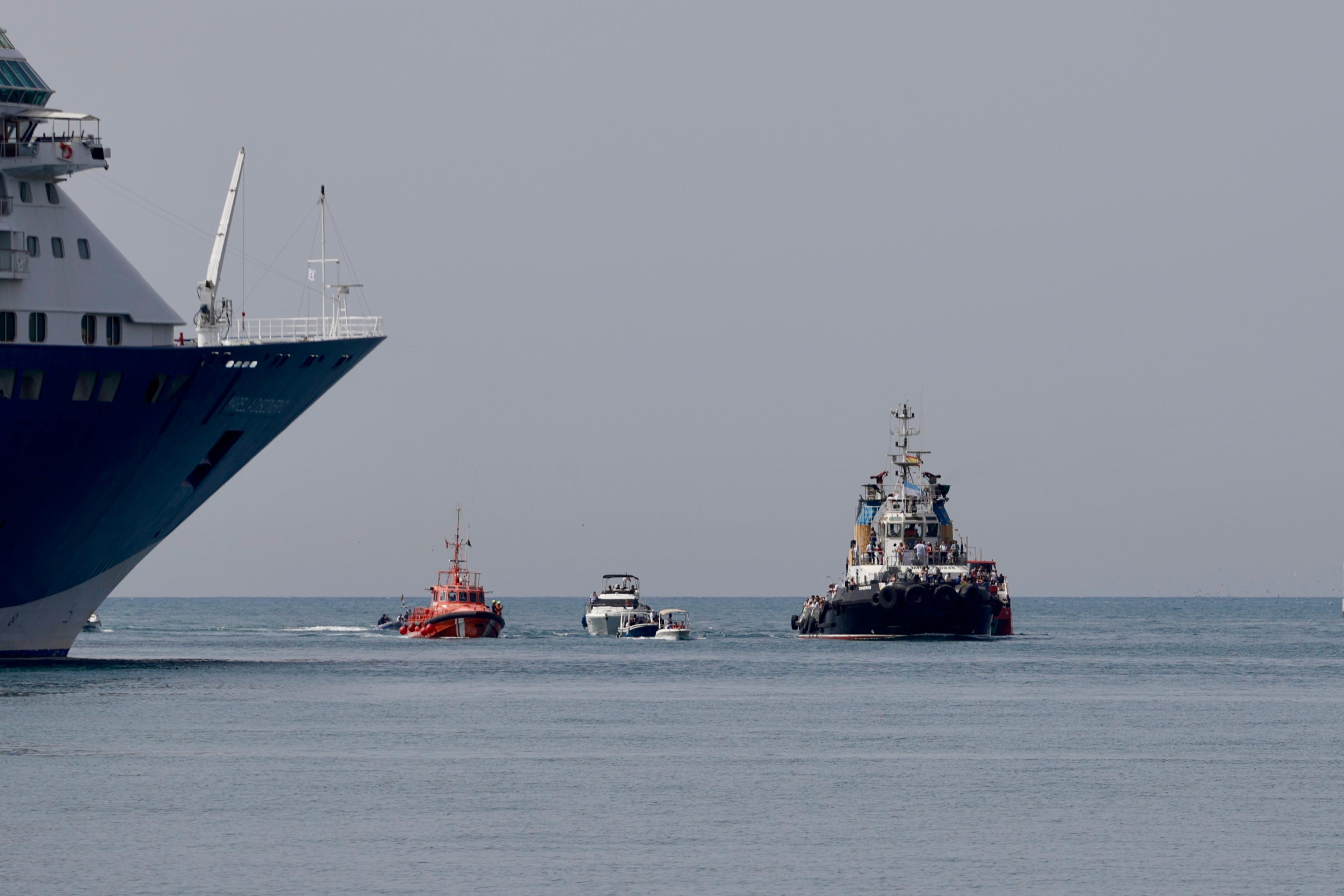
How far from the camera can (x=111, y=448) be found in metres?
66.8

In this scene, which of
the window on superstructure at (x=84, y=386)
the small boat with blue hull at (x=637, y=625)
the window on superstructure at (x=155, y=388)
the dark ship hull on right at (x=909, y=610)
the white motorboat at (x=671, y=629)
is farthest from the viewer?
the small boat with blue hull at (x=637, y=625)

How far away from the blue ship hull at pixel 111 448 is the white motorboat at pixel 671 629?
69.5 meters

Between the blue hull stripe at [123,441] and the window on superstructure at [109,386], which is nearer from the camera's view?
the blue hull stripe at [123,441]

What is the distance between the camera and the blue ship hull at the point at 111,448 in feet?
212

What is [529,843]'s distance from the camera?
124ft

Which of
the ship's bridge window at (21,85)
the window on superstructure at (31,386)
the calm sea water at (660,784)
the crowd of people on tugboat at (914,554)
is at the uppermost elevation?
the ship's bridge window at (21,85)

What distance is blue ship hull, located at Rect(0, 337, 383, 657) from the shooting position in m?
64.5

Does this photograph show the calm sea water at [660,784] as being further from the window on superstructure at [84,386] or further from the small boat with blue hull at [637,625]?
the small boat with blue hull at [637,625]

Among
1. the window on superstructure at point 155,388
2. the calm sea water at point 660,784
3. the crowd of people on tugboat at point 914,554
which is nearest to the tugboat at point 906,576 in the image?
the crowd of people on tugboat at point 914,554

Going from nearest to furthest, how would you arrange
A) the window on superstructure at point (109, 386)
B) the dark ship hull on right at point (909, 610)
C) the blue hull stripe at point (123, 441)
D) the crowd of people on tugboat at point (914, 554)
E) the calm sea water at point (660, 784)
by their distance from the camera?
the calm sea water at point (660, 784), the blue hull stripe at point (123, 441), the window on superstructure at point (109, 386), the dark ship hull on right at point (909, 610), the crowd of people on tugboat at point (914, 554)

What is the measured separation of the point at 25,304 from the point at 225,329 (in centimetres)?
711

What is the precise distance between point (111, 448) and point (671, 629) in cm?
8418

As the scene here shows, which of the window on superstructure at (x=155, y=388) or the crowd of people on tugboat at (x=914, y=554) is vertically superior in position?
the window on superstructure at (x=155, y=388)

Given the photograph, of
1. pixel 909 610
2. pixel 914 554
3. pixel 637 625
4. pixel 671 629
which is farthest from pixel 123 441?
pixel 637 625
